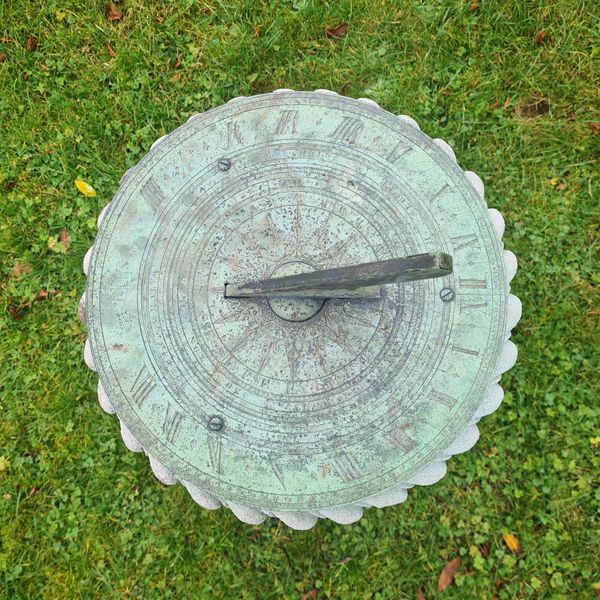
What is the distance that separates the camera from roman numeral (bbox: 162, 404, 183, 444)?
2.97m

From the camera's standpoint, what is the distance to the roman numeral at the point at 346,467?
290 cm

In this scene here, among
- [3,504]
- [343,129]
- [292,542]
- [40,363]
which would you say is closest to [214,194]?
[343,129]

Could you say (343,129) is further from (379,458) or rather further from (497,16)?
(497,16)

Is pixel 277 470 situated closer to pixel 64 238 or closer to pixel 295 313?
pixel 295 313

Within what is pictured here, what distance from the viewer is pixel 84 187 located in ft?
14.8

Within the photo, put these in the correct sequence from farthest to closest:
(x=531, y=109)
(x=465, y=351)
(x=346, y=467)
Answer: (x=531, y=109) < (x=465, y=351) < (x=346, y=467)

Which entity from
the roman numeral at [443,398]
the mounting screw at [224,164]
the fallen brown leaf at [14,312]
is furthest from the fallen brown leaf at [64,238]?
the roman numeral at [443,398]

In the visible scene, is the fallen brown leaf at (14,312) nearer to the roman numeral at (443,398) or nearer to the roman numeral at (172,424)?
the roman numeral at (172,424)

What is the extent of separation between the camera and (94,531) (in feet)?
13.6

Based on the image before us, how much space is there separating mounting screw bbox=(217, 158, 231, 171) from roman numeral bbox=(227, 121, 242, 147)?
0.10 meters

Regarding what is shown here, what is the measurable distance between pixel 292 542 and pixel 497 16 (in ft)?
14.0

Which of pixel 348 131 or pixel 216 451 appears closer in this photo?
pixel 216 451

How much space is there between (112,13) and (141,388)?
3.30m

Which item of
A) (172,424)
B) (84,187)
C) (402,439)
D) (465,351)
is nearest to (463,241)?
(465,351)
